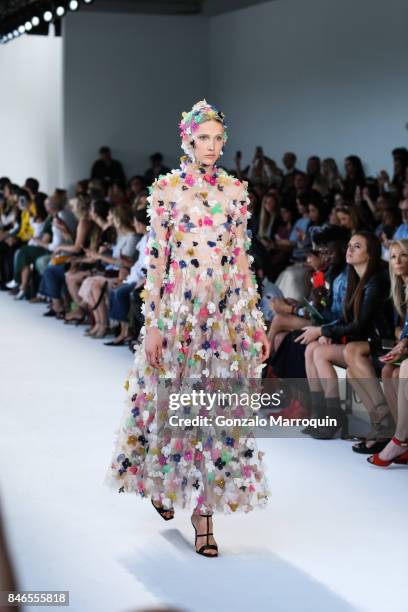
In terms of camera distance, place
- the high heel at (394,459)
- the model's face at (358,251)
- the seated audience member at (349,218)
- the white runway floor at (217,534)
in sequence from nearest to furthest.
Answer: the white runway floor at (217,534) < the high heel at (394,459) < the model's face at (358,251) < the seated audience member at (349,218)

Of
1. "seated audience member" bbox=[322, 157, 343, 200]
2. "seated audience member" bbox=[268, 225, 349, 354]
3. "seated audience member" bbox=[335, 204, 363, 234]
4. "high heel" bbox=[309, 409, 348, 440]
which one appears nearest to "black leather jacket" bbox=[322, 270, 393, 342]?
"seated audience member" bbox=[268, 225, 349, 354]

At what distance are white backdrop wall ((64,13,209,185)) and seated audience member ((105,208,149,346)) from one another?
6.98 meters

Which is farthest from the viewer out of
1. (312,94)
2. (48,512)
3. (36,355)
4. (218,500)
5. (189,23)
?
(189,23)

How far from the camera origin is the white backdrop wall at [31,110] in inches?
563

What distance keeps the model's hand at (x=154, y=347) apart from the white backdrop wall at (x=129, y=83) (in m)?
11.0

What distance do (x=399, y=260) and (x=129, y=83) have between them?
1060 centimetres

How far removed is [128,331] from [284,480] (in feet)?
11.1

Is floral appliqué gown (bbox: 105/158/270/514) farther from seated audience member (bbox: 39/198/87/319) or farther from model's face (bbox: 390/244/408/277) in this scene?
seated audience member (bbox: 39/198/87/319)

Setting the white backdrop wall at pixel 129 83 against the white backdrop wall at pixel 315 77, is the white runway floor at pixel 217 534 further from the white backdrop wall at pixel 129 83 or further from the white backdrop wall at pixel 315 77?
the white backdrop wall at pixel 129 83

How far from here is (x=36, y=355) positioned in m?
6.70

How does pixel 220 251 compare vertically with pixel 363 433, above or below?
above

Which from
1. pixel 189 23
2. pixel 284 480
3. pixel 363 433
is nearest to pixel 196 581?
pixel 284 480

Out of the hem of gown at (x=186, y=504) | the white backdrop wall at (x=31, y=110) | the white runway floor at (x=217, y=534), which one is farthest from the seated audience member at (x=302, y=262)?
the white backdrop wall at (x=31, y=110)

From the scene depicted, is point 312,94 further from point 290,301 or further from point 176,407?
point 176,407
